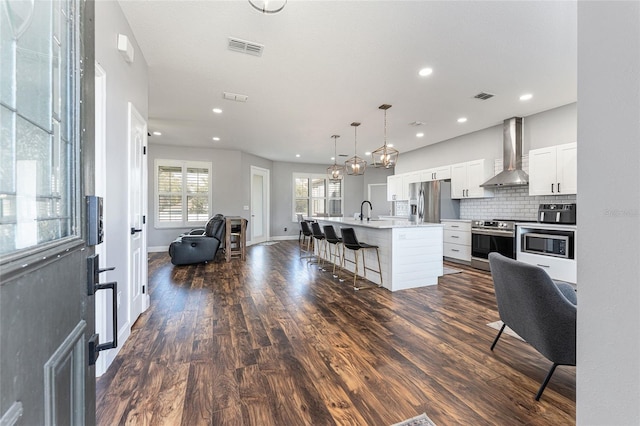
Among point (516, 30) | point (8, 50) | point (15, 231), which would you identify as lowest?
point (15, 231)

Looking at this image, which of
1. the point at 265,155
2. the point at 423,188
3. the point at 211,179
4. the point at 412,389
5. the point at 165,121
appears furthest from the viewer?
the point at 265,155

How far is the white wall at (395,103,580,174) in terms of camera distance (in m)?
4.43

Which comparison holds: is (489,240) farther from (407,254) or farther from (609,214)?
(609,214)

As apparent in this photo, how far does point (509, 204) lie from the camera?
17.3ft

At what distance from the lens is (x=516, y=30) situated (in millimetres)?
2496

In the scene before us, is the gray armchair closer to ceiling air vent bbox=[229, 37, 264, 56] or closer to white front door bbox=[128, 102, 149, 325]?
ceiling air vent bbox=[229, 37, 264, 56]

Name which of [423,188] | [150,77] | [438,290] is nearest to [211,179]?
[150,77]

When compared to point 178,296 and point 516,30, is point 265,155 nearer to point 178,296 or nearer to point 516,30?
point 178,296

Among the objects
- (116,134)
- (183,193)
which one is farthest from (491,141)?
(183,193)

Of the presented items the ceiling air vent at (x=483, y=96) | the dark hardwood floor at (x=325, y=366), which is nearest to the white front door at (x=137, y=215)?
the dark hardwood floor at (x=325, y=366)

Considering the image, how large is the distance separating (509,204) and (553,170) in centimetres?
111

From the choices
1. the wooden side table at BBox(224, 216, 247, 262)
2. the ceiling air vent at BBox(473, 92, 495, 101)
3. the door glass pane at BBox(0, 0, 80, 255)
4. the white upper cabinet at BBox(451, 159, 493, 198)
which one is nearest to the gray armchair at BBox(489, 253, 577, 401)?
the door glass pane at BBox(0, 0, 80, 255)

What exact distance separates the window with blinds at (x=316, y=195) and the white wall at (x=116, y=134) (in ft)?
24.0

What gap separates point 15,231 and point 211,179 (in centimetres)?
758
